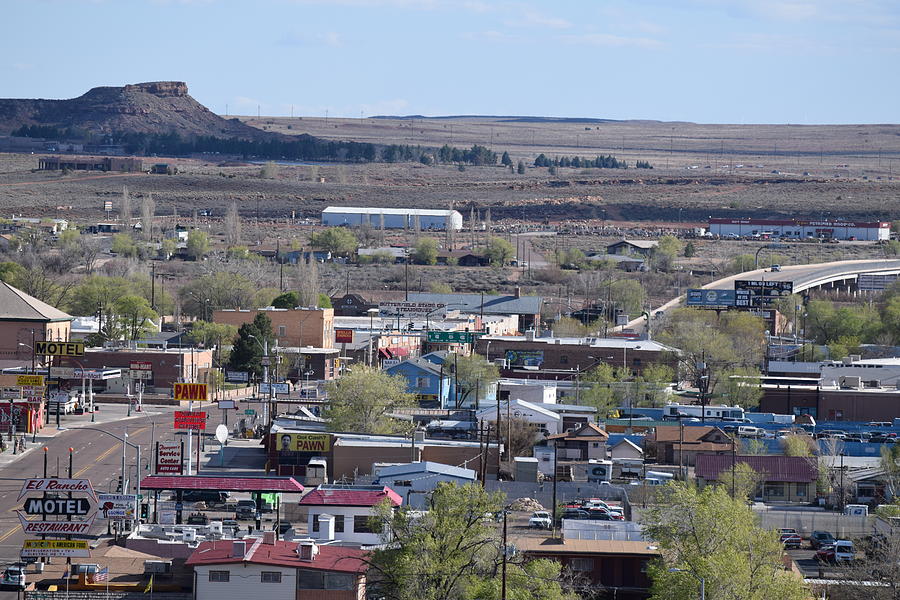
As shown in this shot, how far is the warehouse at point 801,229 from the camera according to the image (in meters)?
180

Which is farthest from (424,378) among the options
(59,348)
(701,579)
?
(701,579)

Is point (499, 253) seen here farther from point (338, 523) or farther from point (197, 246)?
point (338, 523)

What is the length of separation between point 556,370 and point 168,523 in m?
38.2

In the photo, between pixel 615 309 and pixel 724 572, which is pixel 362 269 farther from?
pixel 724 572

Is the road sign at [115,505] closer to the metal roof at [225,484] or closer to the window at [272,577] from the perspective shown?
the metal roof at [225,484]

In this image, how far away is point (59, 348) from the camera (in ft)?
236

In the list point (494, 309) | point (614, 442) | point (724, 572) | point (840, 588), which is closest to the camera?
point (724, 572)

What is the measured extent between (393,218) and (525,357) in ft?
354

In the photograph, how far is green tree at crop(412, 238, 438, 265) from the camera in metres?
142

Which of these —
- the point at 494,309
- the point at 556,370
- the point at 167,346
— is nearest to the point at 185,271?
the point at 494,309

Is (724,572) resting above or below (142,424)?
above

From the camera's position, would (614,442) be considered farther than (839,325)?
No

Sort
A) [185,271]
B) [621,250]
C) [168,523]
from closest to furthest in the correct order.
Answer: [168,523] < [185,271] < [621,250]

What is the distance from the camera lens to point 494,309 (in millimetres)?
105188
